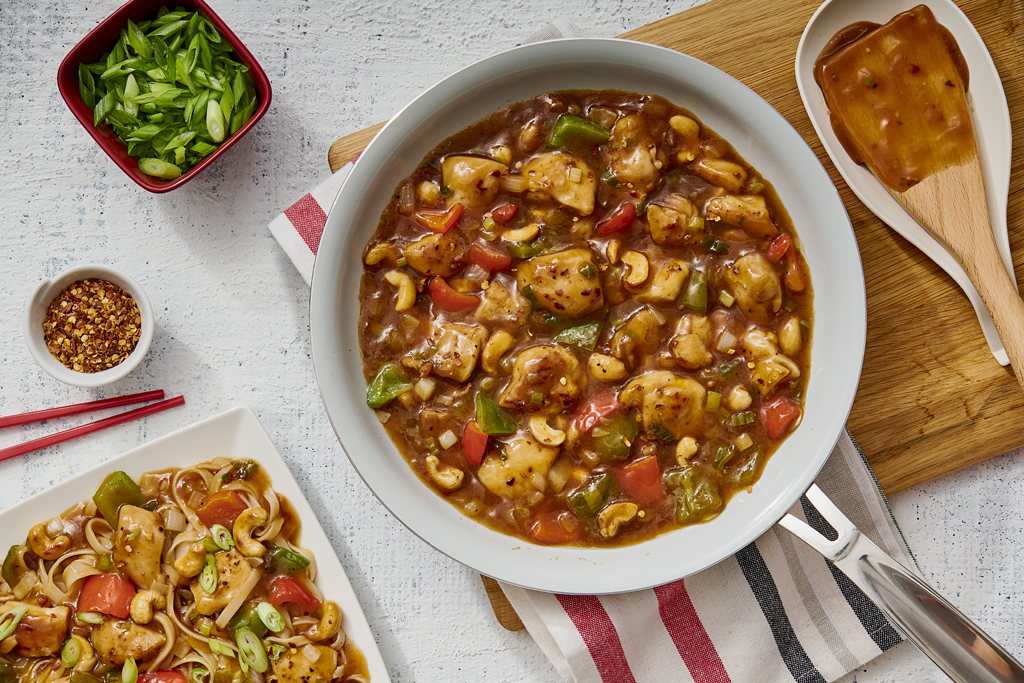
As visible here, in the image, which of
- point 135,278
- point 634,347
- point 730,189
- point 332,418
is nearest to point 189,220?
point 135,278

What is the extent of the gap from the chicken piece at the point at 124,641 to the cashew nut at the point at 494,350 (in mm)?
2468

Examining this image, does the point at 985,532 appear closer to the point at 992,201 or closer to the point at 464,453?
the point at 992,201

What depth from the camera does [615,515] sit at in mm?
3373

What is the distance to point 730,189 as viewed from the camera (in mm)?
3322

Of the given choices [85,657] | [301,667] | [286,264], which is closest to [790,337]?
[286,264]

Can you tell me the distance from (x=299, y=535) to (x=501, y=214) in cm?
220

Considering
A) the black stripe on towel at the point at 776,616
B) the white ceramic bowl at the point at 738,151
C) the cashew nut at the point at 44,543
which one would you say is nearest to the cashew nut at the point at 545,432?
the white ceramic bowl at the point at 738,151

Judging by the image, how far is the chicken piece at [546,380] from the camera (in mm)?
3295

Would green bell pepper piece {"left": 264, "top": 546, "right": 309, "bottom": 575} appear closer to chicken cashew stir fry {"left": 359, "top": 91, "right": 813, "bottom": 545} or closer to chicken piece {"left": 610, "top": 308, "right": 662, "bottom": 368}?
chicken cashew stir fry {"left": 359, "top": 91, "right": 813, "bottom": 545}

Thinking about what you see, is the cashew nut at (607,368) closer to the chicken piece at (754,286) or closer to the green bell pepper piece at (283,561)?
the chicken piece at (754,286)

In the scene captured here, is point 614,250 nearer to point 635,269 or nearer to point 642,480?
point 635,269

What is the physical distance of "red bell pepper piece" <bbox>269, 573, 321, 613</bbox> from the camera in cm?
371

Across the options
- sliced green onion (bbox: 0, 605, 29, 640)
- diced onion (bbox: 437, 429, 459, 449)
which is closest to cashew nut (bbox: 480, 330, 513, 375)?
diced onion (bbox: 437, 429, 459, 449)

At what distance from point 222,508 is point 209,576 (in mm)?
379
